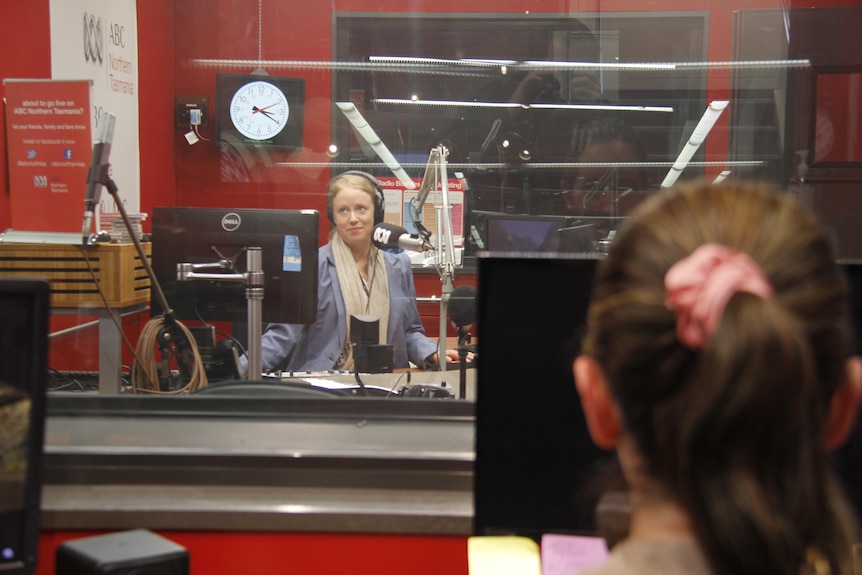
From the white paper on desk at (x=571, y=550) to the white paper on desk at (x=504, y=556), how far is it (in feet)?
0.06

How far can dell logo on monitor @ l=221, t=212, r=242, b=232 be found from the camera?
2.27 m

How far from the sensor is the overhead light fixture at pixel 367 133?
11.3 ft

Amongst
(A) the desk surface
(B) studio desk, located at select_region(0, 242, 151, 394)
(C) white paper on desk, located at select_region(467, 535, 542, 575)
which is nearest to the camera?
(C) white paper on desk, located at select_region(467, 535, 542, 575)

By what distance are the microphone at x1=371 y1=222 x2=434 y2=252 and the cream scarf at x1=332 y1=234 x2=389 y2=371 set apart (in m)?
0.26

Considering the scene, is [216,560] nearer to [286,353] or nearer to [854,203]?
[286,353]

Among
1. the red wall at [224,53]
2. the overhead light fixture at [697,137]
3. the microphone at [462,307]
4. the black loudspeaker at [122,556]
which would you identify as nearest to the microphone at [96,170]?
the red wall at [224,53]

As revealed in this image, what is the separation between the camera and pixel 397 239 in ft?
8.18

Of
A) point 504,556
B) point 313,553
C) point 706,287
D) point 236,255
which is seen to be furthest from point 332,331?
point 706,287

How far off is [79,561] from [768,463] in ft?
2.94

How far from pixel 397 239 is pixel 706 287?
1.89 meters

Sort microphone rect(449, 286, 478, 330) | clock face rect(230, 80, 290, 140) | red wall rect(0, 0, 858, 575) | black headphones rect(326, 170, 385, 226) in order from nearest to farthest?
microphone rect(449, 286, 478, 330) → black headphones rect(326, 170, 385, 226) → red wall rect(0, 0, 858, 575) → clock face rect(230, 80, 290, 140)

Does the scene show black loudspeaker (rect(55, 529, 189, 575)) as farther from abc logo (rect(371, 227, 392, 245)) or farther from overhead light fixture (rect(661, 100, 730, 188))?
overhead light fixture (rect(661, 100, 730, 188))

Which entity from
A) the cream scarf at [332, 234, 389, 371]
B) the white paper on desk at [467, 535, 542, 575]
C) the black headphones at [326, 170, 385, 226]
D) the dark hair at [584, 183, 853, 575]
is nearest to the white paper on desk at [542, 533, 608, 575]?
the white paper on desk at [467, 535, 542, 575]

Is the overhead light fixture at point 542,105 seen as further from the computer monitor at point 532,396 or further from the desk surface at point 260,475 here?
the computer monitor at point 532,396
